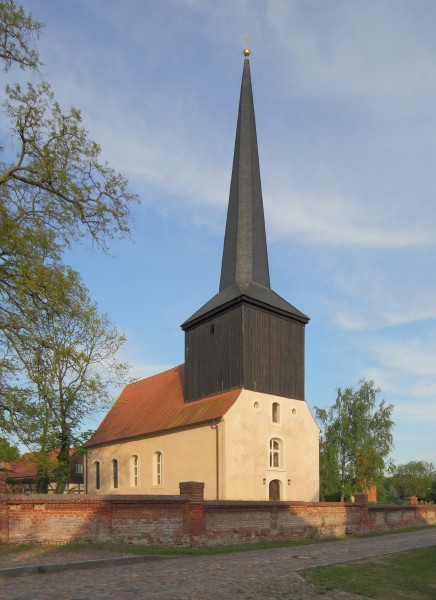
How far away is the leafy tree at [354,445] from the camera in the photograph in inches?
1400

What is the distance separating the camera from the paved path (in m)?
7.93

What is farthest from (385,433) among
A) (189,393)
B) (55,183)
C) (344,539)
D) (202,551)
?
(55,183)

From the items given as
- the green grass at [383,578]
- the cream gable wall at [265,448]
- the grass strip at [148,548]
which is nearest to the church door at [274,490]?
the cream gable wall at [265,448]

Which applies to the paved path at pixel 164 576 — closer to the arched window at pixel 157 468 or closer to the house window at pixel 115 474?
the arched window at pixel 157 468

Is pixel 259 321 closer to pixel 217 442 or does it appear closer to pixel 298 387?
pixel 298 387

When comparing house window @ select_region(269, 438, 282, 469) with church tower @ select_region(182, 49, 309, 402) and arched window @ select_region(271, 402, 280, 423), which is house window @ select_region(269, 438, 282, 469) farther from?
church tower @ select_region(182, 49, 309, 402)

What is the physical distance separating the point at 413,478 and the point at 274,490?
61.1m

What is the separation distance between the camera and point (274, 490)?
24672mm

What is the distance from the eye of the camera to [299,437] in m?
26.2

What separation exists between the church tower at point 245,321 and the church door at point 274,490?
12.7ft

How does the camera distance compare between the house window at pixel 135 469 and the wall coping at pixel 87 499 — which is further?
the house window at pixel 135 469

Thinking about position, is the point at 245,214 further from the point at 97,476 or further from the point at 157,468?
the point at 97,476

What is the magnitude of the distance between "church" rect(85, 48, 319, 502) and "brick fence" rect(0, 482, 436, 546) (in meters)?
5.55

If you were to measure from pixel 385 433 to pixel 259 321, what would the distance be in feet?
52.6
